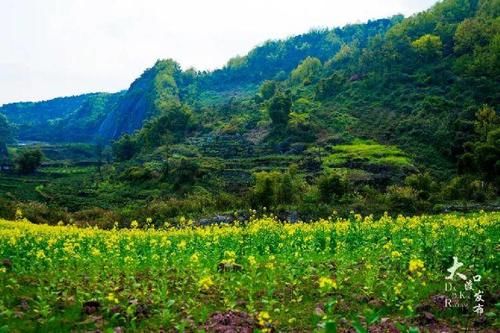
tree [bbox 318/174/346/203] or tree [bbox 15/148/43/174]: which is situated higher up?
tree [bbox 15/148/43/174]

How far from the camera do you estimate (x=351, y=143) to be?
9362cm

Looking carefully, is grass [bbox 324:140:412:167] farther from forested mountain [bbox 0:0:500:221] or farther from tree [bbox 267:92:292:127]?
tree [bbox 267:92:292:127]

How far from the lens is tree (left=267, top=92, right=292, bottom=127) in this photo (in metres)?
105

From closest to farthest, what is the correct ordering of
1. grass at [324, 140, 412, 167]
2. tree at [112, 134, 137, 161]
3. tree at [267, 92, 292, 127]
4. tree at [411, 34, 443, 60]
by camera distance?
grass at [324, 140, 412, 167] < tree at [267, 92, 292, 127] < tree at [411, 34, 443, 60] < tree at [112, 134, 137, 161]

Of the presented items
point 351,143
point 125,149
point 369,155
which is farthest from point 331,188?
point 125,149

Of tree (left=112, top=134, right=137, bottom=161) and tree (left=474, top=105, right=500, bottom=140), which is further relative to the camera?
tree (left=112, top=134, right=137, bottom=161)

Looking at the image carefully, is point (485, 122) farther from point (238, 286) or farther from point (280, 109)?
point (238, 286)

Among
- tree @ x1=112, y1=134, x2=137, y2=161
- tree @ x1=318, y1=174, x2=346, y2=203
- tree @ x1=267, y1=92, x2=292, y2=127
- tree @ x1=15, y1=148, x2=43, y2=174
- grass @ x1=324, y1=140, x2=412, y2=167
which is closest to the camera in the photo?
tree @ x1=318, y1=174, x2=346, y2=203

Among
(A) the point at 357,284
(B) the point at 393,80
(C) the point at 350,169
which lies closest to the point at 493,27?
(B) the point at 393,80

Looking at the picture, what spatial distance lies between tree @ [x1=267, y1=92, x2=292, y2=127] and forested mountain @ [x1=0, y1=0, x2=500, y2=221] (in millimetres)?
239

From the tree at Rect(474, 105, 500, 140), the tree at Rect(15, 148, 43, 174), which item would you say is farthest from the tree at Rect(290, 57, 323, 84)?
the tree at Rect(474, 105, 500, 140)

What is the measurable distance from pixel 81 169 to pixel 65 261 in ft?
354

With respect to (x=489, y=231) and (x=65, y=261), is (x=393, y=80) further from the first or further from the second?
(x=65, y=261)

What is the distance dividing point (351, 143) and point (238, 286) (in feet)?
274
